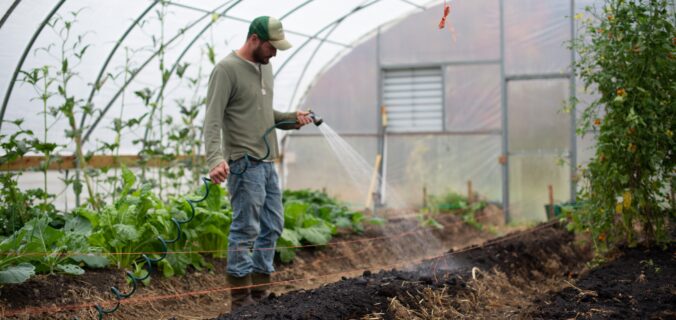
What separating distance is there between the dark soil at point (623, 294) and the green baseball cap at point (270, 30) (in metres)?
2.04

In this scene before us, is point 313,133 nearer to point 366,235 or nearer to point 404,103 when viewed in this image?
point 404,103

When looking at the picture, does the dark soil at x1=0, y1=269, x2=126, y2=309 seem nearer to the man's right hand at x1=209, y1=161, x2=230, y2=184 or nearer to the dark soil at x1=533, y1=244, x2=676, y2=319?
the man's right hand at x1=209, y1=161, x2=230, y2=184

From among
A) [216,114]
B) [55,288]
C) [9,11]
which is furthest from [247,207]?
[9,11]

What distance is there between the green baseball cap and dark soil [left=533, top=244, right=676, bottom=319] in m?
2.04

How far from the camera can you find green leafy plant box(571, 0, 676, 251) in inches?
183

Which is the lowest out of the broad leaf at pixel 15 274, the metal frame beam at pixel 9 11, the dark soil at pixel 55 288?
the dark soil at pixel 55 288

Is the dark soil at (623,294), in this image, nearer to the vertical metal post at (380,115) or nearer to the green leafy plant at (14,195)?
the green leafy plant at (14,195)

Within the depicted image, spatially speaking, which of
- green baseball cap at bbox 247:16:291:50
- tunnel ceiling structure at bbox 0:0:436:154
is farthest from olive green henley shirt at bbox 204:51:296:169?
tunnel ceiling structure at bbox 0:0:436:154

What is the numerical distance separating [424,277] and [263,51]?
1691 millimetres

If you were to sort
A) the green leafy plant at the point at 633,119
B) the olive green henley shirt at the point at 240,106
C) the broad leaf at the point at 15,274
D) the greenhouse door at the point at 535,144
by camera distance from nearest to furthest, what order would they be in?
the broad leaf at the point at 15,274 → the olive green henley shirt at the point at 240,106 → the green leafy plant at the point at 633,119 → the greenhouse door at the point at 535,144

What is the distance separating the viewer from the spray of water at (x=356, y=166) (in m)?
10.2

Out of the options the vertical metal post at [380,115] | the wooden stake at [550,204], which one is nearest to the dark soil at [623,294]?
the wooden stake at [550,204]

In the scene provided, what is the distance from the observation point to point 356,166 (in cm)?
1052

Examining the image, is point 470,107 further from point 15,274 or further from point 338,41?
point 15,274
